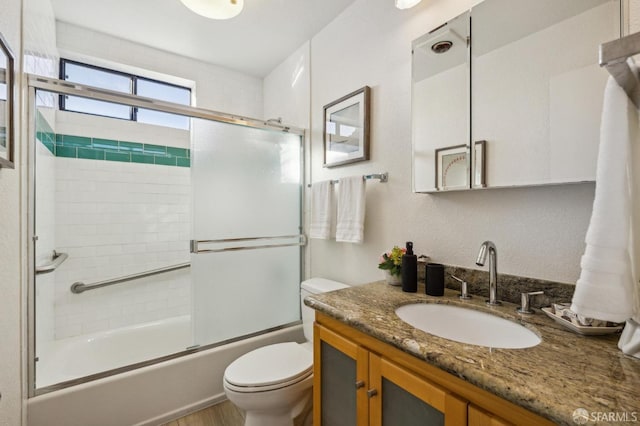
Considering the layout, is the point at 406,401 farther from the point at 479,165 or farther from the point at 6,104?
the point at 6,104

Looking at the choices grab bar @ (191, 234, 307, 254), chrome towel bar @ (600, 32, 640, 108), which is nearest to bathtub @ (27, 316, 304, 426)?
grab bar @ (191, 234, 307, 254)

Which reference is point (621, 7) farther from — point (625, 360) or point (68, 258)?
point (68, 258)

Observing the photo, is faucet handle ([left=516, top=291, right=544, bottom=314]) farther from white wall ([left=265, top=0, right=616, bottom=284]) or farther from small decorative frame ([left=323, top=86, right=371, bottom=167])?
small decorative frame ([left=323, top=86, right=371, bottom=167])

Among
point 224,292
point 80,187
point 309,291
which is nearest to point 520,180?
point 309,291

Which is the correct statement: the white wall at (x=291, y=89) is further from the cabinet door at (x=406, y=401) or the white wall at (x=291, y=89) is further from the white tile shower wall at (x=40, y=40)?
the cabinet door at (x=406, y=401)

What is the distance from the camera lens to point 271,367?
4.76 ft

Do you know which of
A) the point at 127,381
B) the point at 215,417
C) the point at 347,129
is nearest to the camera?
the point at 127,381

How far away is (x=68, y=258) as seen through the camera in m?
2.21

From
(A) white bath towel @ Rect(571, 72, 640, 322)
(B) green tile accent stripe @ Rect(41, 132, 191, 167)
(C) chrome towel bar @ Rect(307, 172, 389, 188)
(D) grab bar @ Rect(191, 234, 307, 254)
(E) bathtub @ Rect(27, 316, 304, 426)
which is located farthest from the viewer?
(B) green tile accent stripe @ Rect(41, 132, 191, 167)

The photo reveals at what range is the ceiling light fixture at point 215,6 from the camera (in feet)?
4.45

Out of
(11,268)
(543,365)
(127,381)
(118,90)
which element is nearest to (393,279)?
(543,365)

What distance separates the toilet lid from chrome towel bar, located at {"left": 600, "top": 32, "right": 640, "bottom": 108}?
5.00 feet

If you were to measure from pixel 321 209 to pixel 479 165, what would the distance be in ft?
3.40

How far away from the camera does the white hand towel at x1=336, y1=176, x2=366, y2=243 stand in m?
1.67
